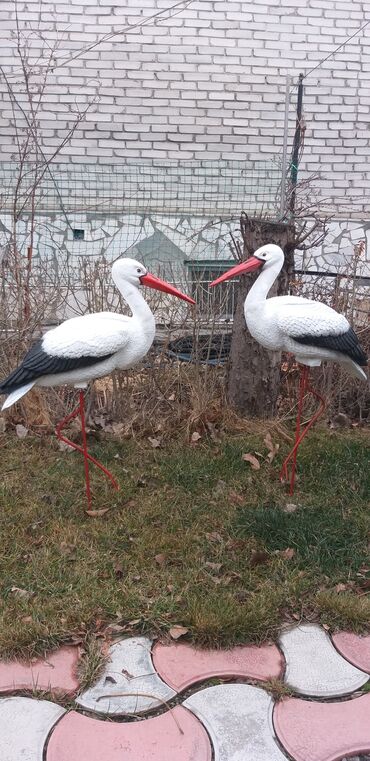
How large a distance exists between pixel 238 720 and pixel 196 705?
15 cm

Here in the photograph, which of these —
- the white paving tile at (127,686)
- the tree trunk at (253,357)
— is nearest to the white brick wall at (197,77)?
the tree trunk at (253,357)

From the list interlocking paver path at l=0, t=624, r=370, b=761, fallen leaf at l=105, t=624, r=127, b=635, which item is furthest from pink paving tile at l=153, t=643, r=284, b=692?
fallen leaf at l=105, t=624, r=127, b=635

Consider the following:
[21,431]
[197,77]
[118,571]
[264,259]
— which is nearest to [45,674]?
[118,571]

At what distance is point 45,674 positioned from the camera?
2.22 metres

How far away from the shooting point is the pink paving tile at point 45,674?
2.16 m

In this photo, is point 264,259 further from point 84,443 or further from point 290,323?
point 84,443

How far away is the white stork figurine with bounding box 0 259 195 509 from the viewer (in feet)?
9.70

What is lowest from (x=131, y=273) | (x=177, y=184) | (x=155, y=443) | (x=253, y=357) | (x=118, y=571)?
(x=155, y=443)

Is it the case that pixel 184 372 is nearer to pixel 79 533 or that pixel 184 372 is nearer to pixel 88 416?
pixel 88 416

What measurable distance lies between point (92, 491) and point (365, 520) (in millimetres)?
1568

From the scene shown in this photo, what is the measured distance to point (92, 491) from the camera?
3.65m

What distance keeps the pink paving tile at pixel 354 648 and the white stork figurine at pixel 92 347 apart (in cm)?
159

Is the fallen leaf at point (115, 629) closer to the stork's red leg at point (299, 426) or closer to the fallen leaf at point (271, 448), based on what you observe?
the stork's red leg at point (299, 426)

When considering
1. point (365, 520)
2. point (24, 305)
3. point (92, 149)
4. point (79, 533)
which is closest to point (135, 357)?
point (79, 533)
